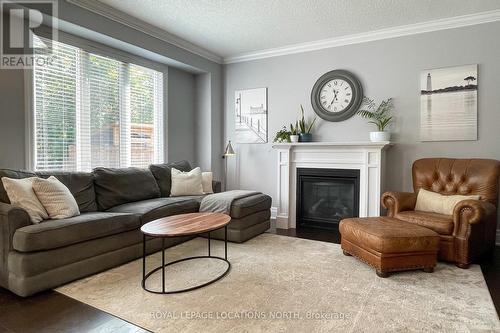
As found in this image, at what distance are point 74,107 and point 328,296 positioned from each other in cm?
344

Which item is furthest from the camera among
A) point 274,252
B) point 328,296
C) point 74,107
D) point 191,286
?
point 74,107

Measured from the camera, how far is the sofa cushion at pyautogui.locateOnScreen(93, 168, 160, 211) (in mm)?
3400

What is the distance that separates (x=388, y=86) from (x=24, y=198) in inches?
167

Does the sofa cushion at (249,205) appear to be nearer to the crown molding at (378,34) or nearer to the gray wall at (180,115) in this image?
the gray wall at (180,115)

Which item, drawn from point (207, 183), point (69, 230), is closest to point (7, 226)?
point (69, 230)

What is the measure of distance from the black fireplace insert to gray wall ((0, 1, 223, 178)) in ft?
5.51

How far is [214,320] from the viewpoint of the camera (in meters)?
1.92

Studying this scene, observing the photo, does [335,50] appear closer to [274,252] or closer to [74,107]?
[274,252]

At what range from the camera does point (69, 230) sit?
2408 mm

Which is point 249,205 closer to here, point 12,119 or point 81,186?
point 81,186

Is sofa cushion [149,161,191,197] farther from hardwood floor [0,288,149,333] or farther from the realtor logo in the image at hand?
hardwood floor [0,288,149,333]

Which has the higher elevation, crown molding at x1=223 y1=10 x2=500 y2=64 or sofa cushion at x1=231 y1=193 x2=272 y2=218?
crown molding at x1=223 y1=10 x2=500 y2=64

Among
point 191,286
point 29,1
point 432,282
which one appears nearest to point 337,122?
point 432,282

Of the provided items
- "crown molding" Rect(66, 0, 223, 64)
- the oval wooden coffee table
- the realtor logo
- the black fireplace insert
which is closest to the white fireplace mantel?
the black fireplace insert
